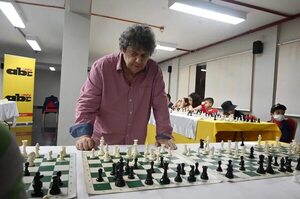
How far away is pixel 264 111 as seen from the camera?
5000 mm

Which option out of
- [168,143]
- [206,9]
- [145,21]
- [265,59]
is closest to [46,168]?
[168,143]

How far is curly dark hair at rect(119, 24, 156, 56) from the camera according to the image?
140 centimetres

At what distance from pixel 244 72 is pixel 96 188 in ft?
17.9

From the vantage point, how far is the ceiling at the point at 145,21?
4164 mm

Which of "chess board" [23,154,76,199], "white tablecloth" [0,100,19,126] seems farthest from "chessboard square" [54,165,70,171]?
"white tablecloth" [0,100,19,126]

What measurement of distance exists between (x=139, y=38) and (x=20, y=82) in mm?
7308

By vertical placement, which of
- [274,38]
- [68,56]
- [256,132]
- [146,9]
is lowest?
[256,132]

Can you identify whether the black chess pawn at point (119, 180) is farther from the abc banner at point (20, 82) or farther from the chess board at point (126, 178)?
the abc banner at point (20, 82)

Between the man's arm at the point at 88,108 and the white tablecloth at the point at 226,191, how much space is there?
1.40 ft

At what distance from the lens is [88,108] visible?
4.87 ft

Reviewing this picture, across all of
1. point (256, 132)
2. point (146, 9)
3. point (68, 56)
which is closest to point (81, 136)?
point (68, 56)

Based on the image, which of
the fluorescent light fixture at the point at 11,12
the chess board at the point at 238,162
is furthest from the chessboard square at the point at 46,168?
the fluorescent light fixture at the point at 11,12

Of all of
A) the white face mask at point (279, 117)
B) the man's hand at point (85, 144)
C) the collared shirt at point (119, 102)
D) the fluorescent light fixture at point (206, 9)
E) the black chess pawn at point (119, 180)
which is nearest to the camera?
the black chess pawn at point (119, 180)

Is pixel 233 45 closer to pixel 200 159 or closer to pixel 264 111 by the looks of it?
pixel 264 111
